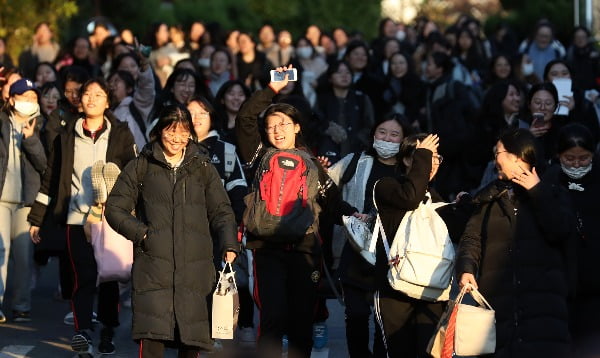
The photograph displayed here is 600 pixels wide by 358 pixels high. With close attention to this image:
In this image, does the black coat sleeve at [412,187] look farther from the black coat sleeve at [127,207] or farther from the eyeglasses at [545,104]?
the eyeglasses at [545,104]

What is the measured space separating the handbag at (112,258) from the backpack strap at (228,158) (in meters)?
1.11

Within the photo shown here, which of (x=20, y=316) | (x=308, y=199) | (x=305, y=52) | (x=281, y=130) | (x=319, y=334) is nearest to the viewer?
(x=308, y=199)

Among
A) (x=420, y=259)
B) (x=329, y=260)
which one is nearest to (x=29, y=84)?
(x=329, y=260)

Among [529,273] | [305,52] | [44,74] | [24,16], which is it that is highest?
[24,16]

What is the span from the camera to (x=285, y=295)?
941 centimetres

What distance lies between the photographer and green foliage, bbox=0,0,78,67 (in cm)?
2352

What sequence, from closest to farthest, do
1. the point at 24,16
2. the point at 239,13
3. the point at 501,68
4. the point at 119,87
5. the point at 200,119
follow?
1. the point at 200,119
2. the point at 119,87
3. the point at 501,68
4. the point at 24,16
5. the point at 239,13

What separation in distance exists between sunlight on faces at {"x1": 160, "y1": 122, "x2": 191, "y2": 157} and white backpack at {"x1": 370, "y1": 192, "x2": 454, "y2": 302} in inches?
56.3

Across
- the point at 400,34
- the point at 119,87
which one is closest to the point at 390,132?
the point at 119,87

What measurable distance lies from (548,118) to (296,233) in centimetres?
317

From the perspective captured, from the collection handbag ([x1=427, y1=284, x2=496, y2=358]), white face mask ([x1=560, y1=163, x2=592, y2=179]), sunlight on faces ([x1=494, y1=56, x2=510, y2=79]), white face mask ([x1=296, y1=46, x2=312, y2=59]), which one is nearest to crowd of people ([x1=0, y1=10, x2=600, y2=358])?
white face mask ([x1=560, y1=163, x2=592, y2=179])

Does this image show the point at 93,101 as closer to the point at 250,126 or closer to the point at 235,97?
the point at 250,126

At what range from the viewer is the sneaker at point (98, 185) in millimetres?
10484

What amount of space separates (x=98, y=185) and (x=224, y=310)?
91.7 inches
